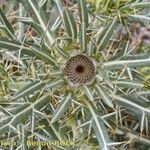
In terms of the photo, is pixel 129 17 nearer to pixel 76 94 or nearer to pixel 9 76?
pixel 76 94

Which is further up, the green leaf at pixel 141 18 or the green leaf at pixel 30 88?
the green leaf at pixel 141 18

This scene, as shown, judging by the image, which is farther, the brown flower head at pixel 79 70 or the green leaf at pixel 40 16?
the green leaf at pixel 40 16

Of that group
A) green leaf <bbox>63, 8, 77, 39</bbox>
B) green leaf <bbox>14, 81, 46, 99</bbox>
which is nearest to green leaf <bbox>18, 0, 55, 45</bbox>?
green leaf <bbox>63, 8, 77, 39</bbox>

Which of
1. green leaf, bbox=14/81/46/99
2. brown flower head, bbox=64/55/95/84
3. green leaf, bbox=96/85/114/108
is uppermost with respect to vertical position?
brown flower head, bbox=64/55/95/84

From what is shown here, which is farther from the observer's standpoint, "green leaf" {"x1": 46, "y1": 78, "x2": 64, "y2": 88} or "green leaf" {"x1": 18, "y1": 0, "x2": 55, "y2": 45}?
"green leaf" {"x1": 18, "y1": 0, "x2": 55, "y2": 45}

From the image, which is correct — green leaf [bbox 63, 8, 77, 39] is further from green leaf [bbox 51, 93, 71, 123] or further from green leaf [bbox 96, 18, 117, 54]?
green leaf [bbox 51, 93, 71, 123]

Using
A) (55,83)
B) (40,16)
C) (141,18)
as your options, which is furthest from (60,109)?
(141,18)

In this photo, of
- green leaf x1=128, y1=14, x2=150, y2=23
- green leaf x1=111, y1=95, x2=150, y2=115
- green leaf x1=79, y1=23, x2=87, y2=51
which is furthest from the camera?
green leaf x1=128, y1=14, x2=150, y2=23

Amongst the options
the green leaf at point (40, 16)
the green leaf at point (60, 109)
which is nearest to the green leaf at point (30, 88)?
the green leaf at point (60, 109)

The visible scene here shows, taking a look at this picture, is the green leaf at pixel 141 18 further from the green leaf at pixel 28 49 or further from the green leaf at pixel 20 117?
the green leaf at pixel 20 117
